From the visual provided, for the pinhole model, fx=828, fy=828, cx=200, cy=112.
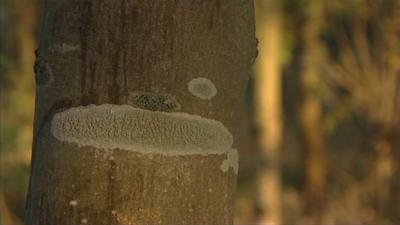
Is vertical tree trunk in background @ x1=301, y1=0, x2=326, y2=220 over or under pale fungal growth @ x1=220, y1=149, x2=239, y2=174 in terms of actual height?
under

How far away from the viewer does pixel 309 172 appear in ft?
43.8

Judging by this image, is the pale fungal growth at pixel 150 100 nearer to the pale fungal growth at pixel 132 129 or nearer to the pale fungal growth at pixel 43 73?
the pale fungal growth at pixel 132 129

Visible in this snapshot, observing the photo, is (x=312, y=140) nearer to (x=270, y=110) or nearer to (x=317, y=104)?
(x=317, y=104)

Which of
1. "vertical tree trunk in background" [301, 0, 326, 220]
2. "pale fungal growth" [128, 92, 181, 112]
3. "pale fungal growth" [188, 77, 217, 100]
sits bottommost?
"vertical tree trunk in background" [301, 0, 326, 220]

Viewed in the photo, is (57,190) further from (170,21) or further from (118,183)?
(170,21)

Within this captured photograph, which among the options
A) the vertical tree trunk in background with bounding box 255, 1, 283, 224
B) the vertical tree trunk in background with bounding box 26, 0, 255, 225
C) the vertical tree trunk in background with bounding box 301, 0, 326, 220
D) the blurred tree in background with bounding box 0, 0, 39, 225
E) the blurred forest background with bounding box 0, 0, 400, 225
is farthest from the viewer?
the vertical tree trunk in background with bounding box 301, 0, 326, 220

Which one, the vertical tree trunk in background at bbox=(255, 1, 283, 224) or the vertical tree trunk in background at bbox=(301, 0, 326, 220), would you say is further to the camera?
the vertical tree trunk in background at bbox=(301, 0, 326, 220)

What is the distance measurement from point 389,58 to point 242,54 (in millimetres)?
6702

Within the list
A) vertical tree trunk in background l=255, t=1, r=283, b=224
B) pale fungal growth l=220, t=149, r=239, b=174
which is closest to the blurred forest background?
vertical tree trunk in background l=255, t=1, r=283, b=224

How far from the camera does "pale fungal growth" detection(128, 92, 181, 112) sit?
1.41 meters

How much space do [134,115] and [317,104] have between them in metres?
11.6

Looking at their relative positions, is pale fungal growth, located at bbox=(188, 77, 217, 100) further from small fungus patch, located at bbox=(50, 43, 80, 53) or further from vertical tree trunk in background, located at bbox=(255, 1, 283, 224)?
vertical tree trunk in background, located at bbox=(255, 1, 283, 224)

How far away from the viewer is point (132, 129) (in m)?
1.41

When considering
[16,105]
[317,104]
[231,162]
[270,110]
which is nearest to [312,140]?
[317,104]
